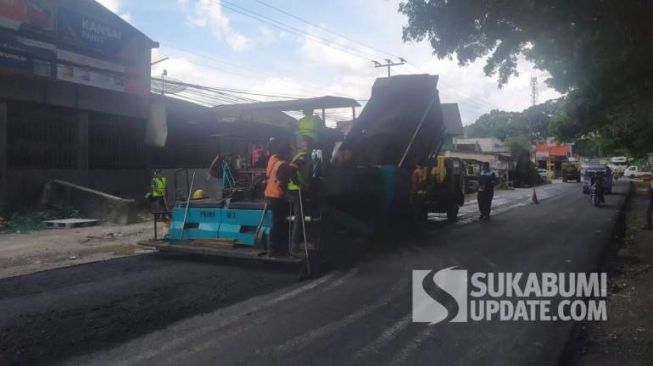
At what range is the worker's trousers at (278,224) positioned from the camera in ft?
24.9

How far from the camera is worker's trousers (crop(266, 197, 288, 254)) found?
24.9ft

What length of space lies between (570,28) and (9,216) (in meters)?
14.6

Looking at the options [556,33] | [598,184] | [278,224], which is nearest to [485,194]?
[556,33]

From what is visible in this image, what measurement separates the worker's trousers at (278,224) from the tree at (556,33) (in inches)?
179

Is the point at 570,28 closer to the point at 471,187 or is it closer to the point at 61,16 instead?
the point at 61,16

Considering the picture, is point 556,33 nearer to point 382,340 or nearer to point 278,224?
point 278,224

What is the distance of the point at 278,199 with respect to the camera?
7.61 m

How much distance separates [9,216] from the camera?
14289 mm

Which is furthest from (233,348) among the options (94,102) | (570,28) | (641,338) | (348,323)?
(94,102)

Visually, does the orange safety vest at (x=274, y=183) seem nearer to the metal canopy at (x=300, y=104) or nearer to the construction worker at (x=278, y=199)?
the construction worker at (x=278, y=199)

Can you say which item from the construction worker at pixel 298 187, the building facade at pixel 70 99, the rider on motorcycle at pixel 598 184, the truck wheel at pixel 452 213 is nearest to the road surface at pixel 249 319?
the construction worker at pixel 298 187

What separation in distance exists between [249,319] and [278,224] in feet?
8.07

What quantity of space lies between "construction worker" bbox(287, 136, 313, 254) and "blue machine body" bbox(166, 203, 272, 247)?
484mm

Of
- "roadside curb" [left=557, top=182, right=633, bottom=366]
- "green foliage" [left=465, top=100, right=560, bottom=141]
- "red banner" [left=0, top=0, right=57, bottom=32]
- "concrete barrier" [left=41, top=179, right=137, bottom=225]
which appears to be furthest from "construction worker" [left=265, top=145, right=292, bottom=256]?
"green foliage" [left=465, top=100, right=560, bottom=141]
